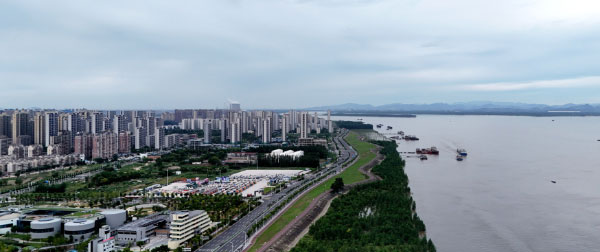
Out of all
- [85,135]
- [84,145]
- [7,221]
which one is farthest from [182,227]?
[85,135]

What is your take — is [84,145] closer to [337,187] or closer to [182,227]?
[337,187]

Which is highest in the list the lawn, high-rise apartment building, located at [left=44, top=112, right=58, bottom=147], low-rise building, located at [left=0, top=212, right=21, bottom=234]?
high-rise apartment building, located at [left=44, top=112, right=58, bottom=147]

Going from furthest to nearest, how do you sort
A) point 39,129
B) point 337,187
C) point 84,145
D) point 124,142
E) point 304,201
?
point 39,129, point 124,142, point 84,145, point 337,187, point 304,201

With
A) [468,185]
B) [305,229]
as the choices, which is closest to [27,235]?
[305,229]

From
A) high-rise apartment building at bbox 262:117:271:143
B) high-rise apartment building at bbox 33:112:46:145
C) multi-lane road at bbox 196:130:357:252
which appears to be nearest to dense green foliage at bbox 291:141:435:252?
multi-lane road at bbox 196:130:357:252

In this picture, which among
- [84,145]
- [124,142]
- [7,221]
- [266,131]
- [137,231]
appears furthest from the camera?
[266,131]

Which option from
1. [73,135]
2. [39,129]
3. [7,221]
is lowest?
[7,221]

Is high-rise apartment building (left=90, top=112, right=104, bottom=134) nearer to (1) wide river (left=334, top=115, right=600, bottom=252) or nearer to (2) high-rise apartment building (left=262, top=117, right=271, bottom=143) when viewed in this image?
(2) high-rise apartment building (left=262, top=117, right=271, bottom=143)

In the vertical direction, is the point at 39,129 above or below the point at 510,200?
above

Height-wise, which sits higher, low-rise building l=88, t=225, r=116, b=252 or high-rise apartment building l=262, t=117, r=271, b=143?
high-rise apartment building l=262, t=117, r=271, b=143

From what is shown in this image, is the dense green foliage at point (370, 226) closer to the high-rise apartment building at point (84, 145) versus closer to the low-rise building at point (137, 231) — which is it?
the low-rise building at point (137, 231)
